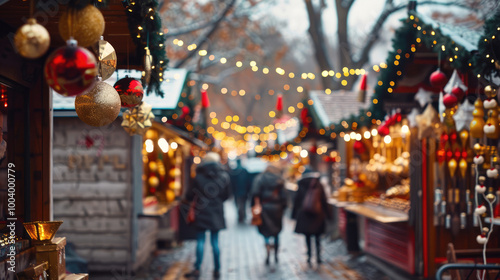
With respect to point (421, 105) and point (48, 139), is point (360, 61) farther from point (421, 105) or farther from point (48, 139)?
point (48, 139)

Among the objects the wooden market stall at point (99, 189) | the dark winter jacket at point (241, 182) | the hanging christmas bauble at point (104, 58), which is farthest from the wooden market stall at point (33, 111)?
the dark winter jacket at point (241, 182)

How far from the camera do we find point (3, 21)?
162 inches

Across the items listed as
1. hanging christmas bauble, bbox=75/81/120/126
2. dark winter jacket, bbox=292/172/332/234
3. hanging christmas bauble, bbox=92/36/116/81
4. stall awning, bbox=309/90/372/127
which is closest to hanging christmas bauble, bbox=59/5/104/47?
hanging christmas bauble, bbox=75/81/120/126

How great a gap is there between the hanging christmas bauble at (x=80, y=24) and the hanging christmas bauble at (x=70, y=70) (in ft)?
0.76

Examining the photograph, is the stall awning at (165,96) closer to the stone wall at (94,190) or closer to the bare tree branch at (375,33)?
the stone wall at (94,190)

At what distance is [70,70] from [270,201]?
868 cm

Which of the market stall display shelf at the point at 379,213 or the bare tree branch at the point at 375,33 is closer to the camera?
the market stall display shelf at the point at 379,213

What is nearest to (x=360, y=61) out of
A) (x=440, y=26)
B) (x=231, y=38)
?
(x=231, y=38)

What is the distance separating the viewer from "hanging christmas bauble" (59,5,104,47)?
9.82ft

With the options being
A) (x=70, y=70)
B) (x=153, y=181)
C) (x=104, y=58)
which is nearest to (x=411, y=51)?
(x=104, y=58)

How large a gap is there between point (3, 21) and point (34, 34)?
1675 mm

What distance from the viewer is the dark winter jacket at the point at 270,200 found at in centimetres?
1109

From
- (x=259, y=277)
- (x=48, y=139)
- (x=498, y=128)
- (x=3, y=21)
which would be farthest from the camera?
(x=259, y=277)

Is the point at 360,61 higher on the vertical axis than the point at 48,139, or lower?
higher
